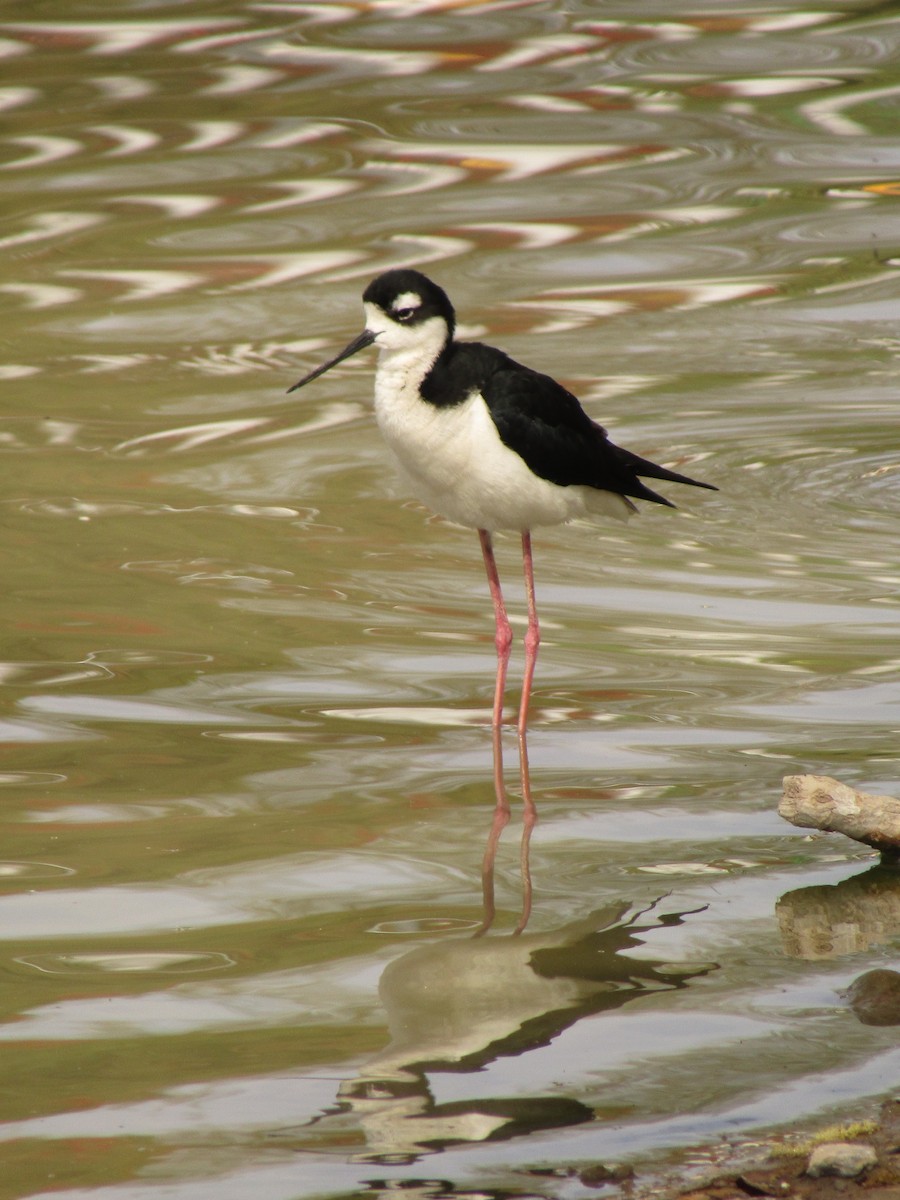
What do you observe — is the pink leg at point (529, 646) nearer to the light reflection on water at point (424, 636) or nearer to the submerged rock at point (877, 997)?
the light reflection on water at point (424, 636)

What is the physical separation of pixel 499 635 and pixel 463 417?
0.89 metres

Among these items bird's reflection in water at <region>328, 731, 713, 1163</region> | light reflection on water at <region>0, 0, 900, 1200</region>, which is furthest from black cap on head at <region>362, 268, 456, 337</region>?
bird's reflection in water at <region>328, 731, 713, 1163</region>

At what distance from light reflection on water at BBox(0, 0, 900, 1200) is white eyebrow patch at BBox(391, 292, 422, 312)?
4.28ft

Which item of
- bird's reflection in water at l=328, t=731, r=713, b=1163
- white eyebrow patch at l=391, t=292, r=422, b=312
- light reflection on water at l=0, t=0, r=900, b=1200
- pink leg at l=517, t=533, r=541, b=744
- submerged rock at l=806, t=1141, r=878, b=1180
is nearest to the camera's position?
submerged rock at l=806, t=1141, r=878, b=1180

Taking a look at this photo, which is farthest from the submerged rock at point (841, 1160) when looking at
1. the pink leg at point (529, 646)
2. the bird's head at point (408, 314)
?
the bird's head at point (408, 314)

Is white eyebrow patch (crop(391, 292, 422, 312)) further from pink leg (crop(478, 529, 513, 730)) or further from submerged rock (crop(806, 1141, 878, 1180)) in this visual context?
submerged rock (crop(806, 1141, 878, 1180))

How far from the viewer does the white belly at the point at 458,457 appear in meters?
5.59

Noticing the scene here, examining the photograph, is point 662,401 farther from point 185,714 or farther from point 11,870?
point 11,870

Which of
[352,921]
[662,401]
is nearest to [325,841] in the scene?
[352,921]

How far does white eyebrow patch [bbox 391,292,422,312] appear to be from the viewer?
5574 mm

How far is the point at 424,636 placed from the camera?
6637mm

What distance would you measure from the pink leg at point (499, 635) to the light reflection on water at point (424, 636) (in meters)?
0.14

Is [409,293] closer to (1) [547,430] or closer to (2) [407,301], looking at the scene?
(2) [407,301]

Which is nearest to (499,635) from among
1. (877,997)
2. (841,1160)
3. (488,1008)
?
(488,1008)
